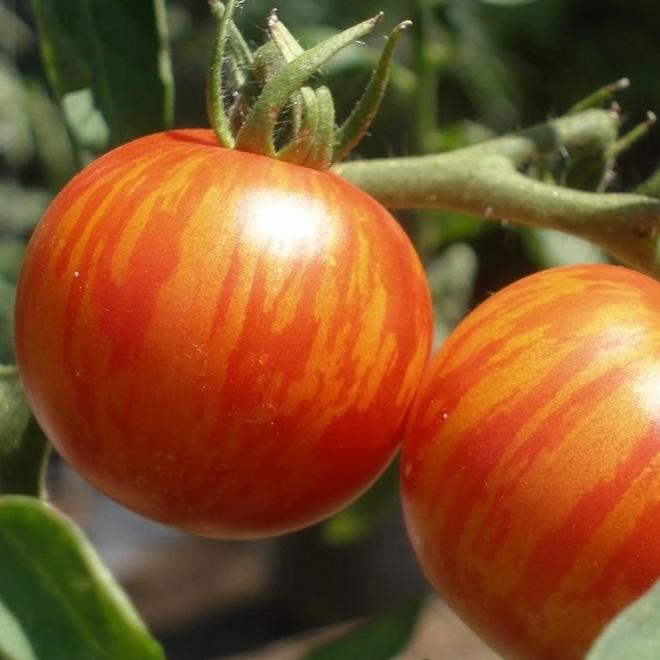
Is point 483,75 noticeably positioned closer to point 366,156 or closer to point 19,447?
point 366,156

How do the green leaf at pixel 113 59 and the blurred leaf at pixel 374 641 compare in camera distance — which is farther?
the green leaf at pixel 113 59

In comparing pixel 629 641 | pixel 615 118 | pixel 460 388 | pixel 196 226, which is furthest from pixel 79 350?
pixel 615 118

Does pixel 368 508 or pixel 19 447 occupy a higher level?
pixel 19 447

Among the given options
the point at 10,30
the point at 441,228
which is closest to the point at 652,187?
the point at 441,228

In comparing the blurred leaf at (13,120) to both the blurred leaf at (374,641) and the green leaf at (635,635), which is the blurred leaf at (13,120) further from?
the green leaf at (635,635)

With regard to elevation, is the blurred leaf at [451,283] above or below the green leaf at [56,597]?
below

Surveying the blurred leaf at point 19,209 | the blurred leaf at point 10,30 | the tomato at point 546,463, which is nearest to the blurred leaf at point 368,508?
the tomato at point 546,463
